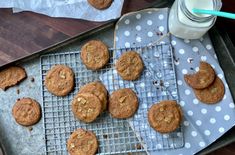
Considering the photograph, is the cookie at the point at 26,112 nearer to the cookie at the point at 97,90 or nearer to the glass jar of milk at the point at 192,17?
the cookie at the point at 97,90

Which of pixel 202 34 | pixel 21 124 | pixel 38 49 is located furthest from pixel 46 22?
pixel 202 34

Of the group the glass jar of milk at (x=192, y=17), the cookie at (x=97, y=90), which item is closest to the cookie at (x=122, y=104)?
the cookie at (x=97, y=90)

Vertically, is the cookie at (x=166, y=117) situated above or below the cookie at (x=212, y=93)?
below

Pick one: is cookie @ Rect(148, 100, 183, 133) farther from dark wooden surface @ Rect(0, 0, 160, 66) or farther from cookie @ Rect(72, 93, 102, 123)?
dark wooden surface @ Rect(0, 0, 160, 66)

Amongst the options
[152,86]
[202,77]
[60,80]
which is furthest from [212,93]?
[60,80]

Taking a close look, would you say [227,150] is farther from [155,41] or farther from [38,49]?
[38,49]
